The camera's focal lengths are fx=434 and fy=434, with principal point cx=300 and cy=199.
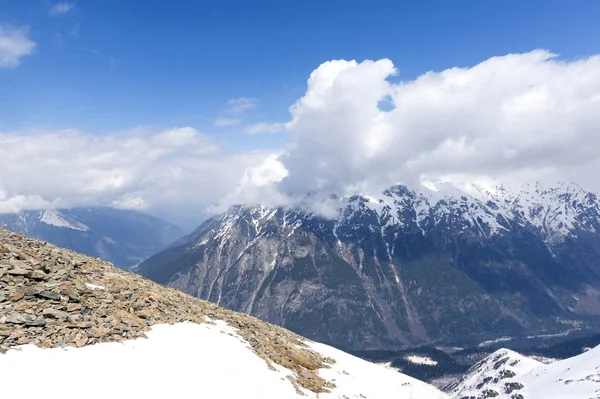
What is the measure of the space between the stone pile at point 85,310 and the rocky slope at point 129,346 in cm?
9

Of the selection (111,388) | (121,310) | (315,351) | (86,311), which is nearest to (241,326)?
(315,351)

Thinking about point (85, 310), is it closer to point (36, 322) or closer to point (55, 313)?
point (55, 313)

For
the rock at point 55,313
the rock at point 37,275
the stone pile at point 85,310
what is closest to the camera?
the stone pile at point 85,310

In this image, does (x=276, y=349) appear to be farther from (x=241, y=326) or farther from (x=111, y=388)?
(x=111, y=388)

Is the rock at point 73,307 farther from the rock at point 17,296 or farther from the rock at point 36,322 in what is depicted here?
the rock at point 17,296

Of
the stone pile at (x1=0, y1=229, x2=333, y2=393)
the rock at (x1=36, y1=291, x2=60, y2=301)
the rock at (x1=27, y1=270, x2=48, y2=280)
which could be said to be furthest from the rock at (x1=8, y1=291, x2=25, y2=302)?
the rock at (x1=27, y1=270, x2=48, y2=280)

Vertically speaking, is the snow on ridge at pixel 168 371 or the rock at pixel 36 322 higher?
the rock at pixel 36 322

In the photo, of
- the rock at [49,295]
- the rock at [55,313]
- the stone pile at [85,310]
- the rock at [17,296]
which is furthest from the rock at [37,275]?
the rock at [55,313]

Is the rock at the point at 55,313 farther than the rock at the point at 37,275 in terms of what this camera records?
No

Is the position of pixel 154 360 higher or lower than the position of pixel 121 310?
lower

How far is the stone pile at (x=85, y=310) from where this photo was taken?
36562mm

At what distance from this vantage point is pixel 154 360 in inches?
1490

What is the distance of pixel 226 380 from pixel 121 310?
1410 centimetres

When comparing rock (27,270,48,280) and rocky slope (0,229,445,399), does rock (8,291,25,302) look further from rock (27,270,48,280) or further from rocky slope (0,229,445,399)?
rock (27,270,48,280)
